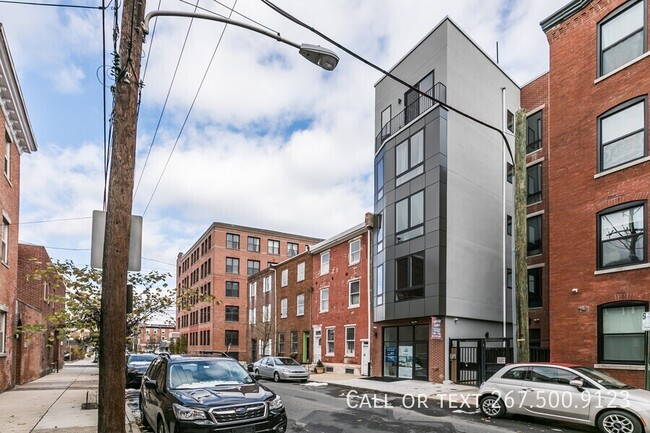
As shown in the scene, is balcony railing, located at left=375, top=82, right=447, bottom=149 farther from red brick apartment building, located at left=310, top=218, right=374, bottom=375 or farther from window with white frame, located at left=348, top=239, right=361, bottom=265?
window with white frame, located at left=348, top=239, right=361, bottom=265

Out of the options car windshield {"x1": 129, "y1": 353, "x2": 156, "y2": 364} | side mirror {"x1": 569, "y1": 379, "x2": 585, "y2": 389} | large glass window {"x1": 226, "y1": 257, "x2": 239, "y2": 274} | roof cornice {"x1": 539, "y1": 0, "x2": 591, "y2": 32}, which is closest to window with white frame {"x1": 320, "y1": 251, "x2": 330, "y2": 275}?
car windshield {"x1": 129, "y1": 353, "x2": 156, "y2": 364}

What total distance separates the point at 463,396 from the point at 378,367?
10323 millimetres

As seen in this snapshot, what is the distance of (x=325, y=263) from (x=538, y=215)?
46.4 ft

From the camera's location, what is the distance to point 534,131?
27.5m

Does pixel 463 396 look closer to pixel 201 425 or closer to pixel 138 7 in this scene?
pixel 201 425

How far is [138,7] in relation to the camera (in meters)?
7.35

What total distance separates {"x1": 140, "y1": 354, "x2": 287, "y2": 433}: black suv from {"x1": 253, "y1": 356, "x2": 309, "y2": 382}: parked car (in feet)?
48.2

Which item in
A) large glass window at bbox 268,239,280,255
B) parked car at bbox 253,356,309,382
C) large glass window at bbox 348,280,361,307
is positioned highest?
large glass window at bbox 268,239,280,255

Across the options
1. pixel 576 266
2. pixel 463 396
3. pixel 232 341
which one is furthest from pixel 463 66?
pixel 232 341

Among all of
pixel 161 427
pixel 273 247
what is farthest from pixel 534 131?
pixel 273 247

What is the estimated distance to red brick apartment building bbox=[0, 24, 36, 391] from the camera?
17.4 m

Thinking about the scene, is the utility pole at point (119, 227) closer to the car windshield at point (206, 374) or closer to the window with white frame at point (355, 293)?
the car windshield at point (206, 374)

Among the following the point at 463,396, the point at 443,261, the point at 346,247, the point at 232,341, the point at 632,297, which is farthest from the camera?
the point at 232,341

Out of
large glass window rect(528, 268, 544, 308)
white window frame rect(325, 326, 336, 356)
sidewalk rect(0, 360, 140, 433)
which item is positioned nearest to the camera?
sidewalk rect(0, 360, 140, 433)
